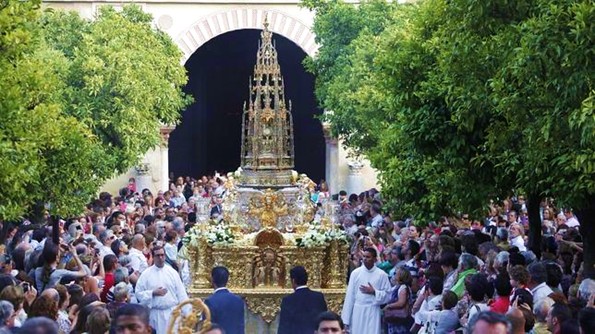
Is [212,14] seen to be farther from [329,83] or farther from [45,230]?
[45,230]

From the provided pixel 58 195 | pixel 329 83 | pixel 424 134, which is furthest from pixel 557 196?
pixel 329 83

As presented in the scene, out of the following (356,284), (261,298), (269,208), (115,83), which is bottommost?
(356,284)

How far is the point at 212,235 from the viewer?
19.1 metres

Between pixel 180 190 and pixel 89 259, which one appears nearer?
pixel 89 259

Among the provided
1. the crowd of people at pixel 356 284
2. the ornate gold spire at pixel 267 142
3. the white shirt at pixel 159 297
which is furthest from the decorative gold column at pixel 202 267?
the white shirt at pixel 159 297

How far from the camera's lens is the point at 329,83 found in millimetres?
33094

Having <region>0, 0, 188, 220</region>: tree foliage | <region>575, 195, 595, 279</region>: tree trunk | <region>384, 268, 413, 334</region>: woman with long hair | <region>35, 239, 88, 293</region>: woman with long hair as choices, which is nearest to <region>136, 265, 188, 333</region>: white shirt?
<region>35, 239, 88, 293</region>: woman with long hair

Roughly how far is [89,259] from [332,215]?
11.9ft

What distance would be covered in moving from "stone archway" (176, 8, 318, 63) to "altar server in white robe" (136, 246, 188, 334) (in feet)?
75.3

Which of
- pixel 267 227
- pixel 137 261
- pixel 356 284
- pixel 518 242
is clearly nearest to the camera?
pixel 356 284

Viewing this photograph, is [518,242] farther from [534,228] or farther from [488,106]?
[488,106]

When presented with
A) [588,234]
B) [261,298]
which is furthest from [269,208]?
[588,234]

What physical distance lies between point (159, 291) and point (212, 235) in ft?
11.3

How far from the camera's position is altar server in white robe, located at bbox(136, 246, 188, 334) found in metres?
15.8
